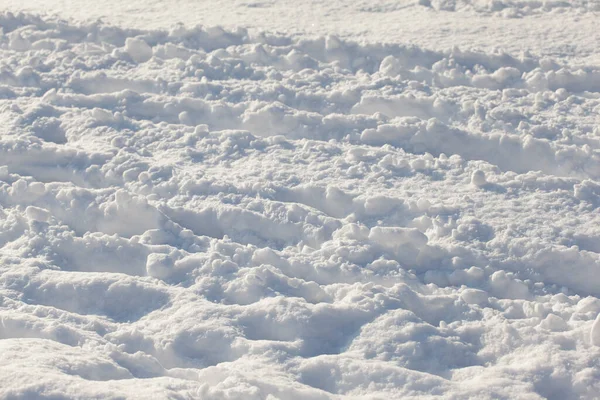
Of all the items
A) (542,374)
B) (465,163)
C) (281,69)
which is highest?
(281,69)

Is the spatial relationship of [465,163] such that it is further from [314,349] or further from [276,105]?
[314,349]

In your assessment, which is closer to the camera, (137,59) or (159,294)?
(159,294)

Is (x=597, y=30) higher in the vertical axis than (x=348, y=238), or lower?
higher

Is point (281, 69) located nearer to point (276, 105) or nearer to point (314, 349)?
point (276, 105)

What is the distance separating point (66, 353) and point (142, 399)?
0.39 m

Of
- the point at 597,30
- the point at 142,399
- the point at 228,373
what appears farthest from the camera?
the point at 597,30

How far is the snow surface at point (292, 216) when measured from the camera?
8.74ft

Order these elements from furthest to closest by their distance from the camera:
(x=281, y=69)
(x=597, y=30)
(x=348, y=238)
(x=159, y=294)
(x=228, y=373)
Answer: (x=597, y=30) < (x=281, y=69) < (x=348, y=238) < (x=159, y=294) < (x=228, y=373)

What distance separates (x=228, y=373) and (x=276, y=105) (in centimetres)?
202

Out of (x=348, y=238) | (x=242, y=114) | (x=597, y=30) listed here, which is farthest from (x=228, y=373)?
(x=597, y=30)

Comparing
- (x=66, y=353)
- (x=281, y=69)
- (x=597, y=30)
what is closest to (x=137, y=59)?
(x=281, y=69)

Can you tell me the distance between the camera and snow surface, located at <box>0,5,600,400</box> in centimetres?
266

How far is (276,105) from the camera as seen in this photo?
4270 mm

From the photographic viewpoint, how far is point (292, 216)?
346 centimetres
